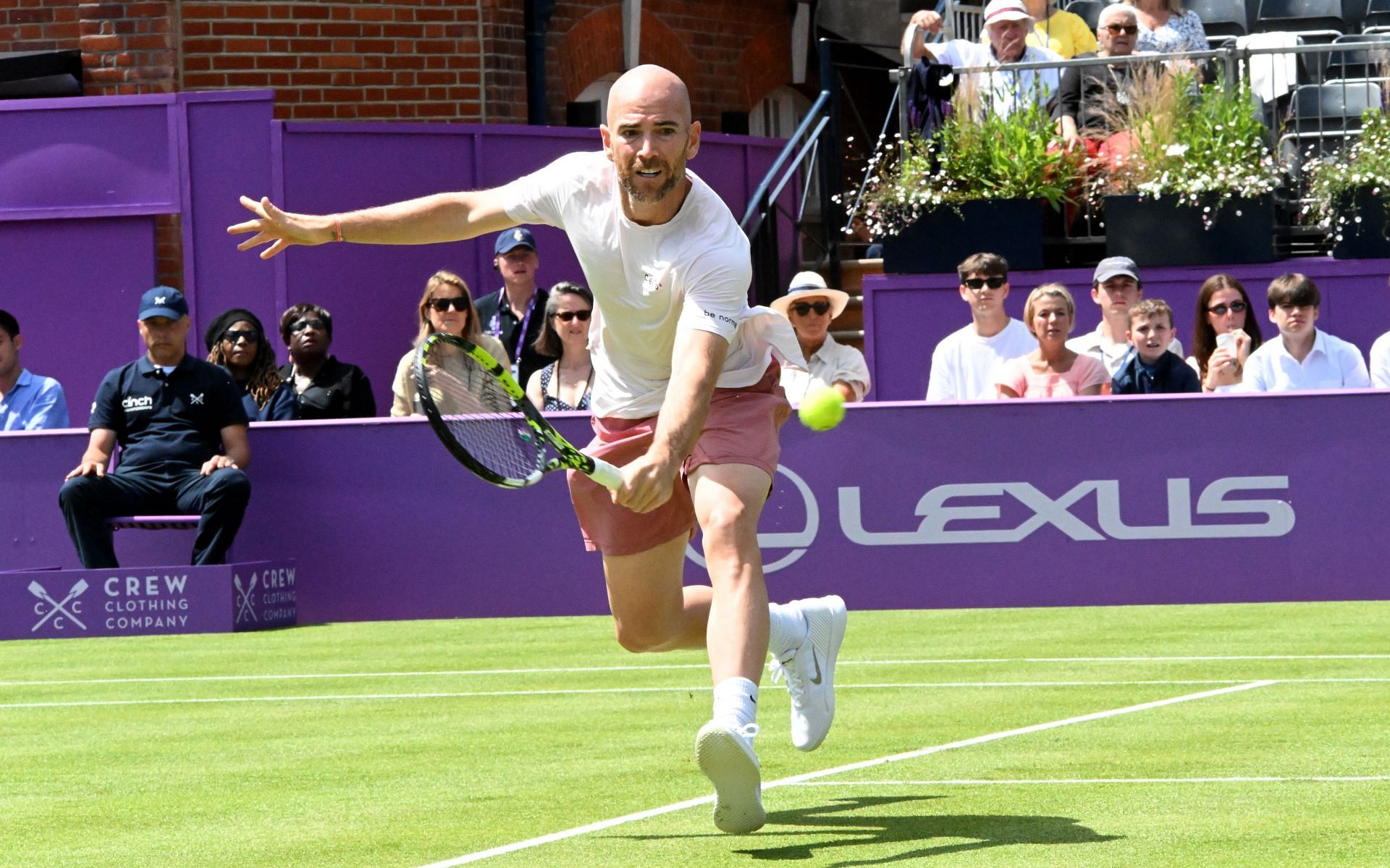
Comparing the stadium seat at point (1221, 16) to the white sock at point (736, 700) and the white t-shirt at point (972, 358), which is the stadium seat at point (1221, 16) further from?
the white sock at point (736, 700)

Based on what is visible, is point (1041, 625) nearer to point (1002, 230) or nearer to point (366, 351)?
point (1002, 230)

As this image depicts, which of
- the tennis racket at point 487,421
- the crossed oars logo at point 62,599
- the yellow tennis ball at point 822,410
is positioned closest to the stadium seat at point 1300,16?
the crossed oars logo at point 62,599

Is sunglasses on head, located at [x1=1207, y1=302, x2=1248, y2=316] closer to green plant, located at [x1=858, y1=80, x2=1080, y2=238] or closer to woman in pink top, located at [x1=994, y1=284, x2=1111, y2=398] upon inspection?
woman in pink top, located at [x1=994, y1=284, x2=1111, y2=398]

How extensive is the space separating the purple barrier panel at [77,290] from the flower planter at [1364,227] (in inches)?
329

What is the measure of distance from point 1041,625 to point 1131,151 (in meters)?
4.79

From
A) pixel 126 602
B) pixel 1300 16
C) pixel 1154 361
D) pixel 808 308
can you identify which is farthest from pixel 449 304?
pixel 1300 16

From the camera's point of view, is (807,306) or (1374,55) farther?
(1374,55)

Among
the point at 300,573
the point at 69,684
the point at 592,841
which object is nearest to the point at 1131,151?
the point at 300,573

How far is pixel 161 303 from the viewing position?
12508 millimetres

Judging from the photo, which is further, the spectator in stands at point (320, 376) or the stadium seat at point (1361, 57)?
the stadium seat at point (1361, 57)

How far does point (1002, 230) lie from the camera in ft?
48.2

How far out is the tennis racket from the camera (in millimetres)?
5609

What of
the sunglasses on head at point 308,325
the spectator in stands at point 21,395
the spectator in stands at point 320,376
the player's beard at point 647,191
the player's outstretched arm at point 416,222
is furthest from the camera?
the spectator in stands at point 21,395

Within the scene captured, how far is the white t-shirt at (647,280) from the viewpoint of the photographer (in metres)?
5.84
